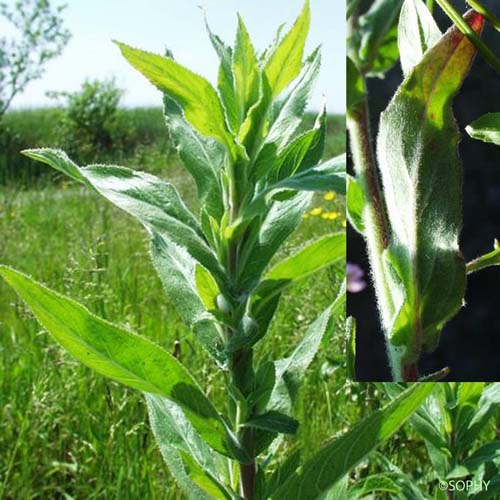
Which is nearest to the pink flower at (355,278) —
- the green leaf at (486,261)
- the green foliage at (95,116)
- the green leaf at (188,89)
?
the green leaf at (486,261)

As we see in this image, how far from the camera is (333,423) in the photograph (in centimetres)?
160

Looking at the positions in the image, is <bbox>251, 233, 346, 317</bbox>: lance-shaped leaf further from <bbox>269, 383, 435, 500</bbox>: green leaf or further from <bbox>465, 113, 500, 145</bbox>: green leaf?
<bbox>465, 113, 500, 145</bbox>: green leaf

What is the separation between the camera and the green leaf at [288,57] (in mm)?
717

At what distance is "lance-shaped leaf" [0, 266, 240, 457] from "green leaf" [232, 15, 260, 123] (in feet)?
0.71

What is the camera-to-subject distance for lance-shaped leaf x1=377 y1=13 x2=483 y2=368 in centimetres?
85

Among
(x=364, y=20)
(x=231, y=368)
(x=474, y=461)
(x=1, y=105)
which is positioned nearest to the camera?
(x=231, y=368)

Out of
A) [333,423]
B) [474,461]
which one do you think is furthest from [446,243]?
[333,423]

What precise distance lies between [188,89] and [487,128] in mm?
356

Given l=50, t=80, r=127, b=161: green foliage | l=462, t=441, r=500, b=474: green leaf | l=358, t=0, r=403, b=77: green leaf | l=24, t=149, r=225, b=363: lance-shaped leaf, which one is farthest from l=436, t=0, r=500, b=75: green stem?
l=50, t=80, r=127, b=161: green foliage

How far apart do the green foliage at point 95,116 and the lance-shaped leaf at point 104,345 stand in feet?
36.5

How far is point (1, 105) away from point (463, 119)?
1053 cm

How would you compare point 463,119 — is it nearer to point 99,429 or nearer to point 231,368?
point 231,368

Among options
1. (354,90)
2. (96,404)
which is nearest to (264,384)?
(354,90)

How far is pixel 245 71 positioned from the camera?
739 mm
